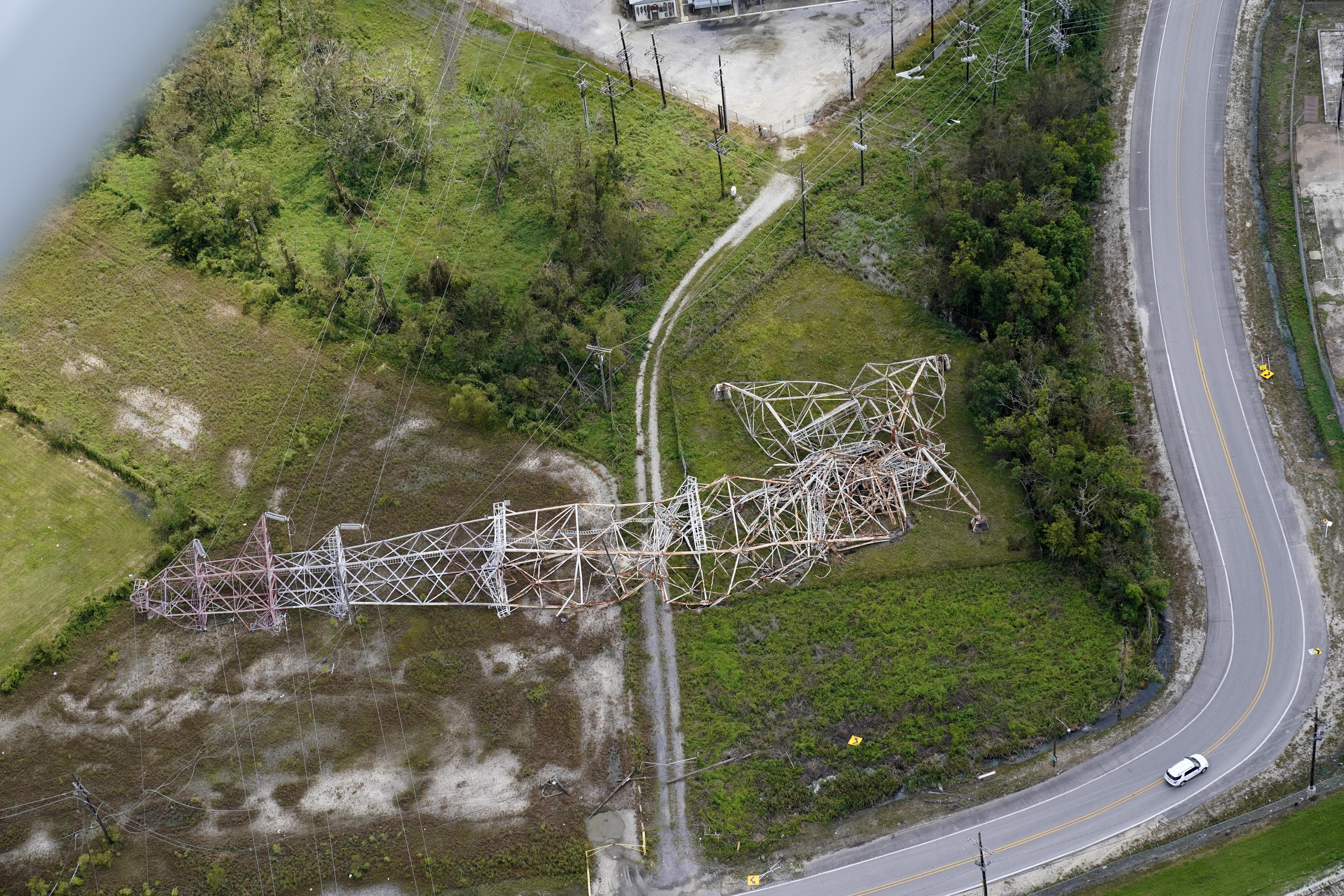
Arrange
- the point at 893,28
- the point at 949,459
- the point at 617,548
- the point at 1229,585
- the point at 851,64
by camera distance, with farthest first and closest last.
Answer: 1. the point at 893,28
2. the point at 851,64
3. the point at 949,459
4. the point at 617,548
5. the point at 1229,585

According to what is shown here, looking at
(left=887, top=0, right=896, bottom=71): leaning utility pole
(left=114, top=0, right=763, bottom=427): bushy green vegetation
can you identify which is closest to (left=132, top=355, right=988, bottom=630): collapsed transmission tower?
(left=114, top=0, right=763, bottom=427): bushy green vegetation

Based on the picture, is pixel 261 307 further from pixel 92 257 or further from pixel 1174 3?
pixel 1174 3

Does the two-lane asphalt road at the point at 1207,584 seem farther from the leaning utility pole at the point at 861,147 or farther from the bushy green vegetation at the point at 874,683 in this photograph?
the leaning utility pole at the point at 861,147

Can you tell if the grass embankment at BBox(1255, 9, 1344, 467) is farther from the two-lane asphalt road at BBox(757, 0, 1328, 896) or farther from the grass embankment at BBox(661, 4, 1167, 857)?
the grass embankment at BBox(661, 4, 1167, 857)

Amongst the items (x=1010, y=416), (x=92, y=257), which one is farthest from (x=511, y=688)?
(x=92, y=257)

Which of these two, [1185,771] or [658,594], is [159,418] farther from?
[1185,771]

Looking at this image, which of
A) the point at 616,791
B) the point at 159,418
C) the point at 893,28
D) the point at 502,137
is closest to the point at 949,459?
the point at 616,791
